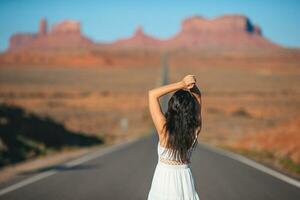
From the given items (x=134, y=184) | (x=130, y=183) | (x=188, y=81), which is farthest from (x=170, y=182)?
(x=130, y=183)

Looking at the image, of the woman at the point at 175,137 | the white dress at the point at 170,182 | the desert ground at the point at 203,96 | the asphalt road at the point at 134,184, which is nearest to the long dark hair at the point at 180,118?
the woman at the point at 175,137

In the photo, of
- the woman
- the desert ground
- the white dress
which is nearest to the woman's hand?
the woman

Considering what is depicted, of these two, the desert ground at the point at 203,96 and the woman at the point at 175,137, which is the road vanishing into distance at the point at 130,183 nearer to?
the desert ground at the point at 203,96

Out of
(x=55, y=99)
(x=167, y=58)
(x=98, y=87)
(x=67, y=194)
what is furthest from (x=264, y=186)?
(x=167, y=58)

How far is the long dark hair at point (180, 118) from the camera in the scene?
5.02 metres

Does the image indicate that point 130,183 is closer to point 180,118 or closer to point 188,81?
point 180,118

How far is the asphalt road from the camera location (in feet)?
33.6

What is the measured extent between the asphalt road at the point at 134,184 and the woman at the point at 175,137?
489cm

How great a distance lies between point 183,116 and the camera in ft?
16.5

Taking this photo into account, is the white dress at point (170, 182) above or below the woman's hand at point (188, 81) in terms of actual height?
below

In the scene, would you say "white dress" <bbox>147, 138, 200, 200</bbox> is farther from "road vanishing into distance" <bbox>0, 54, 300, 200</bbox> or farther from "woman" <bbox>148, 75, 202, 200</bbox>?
"road vanishing into distance" <bbox>0, 54, 300, 200</bbox>

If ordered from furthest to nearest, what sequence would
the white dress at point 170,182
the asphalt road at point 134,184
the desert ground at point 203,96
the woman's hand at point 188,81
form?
the desert ground at point 203,96 < the asphalt road at point 134,184 < the white dress at point 170,182 < the woman's hand at point 188,81

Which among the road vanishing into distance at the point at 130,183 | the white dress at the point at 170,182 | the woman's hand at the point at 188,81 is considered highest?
the woman's hand at the point at 188,81

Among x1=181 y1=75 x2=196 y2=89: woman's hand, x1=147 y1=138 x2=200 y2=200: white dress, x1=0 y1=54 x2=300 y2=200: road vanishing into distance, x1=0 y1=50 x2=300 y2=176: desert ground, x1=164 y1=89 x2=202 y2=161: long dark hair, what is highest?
x1=181 y1=75 x2=196 y2=89: woman's hand
